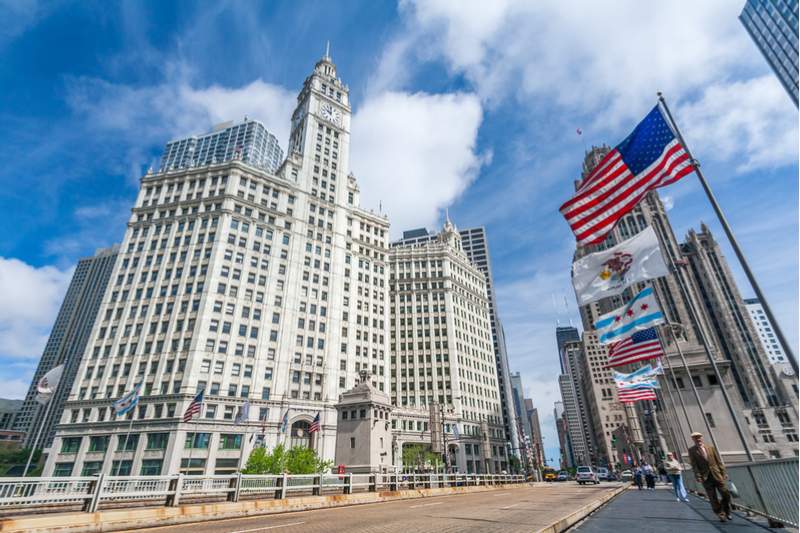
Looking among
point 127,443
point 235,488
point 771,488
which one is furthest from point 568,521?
point 127,443

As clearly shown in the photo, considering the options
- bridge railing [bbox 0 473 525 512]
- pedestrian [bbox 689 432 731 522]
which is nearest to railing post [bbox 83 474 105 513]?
bridge railing [bbox 0 473 525 512]

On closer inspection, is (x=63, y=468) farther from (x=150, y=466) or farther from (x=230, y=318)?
(x=230, y=318)

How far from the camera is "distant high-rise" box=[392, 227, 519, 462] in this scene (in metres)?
142

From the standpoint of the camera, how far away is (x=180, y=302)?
60.9 meters

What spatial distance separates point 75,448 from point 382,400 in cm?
5205

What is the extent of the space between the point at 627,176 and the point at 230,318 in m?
59.8

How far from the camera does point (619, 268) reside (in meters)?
16.0

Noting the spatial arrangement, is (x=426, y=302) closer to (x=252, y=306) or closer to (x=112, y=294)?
(x=252, y=306)

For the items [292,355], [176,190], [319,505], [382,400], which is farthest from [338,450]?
[176,190]

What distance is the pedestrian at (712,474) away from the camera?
9422 millimetres

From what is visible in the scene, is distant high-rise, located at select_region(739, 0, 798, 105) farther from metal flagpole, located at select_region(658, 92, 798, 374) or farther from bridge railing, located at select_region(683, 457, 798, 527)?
bridge railing, located at select_region(683, 457, 798, 527)

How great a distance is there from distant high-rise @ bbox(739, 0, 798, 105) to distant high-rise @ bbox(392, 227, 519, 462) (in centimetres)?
9351

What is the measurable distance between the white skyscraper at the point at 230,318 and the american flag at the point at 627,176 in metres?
52.1

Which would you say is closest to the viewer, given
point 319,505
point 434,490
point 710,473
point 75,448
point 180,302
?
point 710,473
